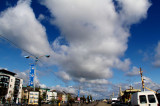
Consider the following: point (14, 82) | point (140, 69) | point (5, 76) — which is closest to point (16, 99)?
point (14, 82)

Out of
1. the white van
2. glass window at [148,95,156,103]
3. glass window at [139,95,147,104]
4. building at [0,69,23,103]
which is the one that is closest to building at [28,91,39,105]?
the white van

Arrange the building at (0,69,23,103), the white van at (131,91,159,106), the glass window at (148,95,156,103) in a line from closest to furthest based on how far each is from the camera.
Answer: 1. the white van at (131,91,159,106)
2. the glass window at (148,95,156,103)
3. the building at (0,69,23,103)

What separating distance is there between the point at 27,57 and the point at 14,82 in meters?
66.1

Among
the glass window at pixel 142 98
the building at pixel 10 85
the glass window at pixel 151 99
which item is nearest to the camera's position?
the glass window at pixel 151 99

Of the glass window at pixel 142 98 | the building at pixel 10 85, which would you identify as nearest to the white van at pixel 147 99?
the glass window at pixel 142 98

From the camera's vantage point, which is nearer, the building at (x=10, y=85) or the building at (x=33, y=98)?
the building at (x=33, y=98)

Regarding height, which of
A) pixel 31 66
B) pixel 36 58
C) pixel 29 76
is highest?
pixel 36 58

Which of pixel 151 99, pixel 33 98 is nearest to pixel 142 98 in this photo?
pixel 151 99

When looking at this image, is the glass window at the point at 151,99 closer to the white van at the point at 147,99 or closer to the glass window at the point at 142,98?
the white van at the point at 147,99

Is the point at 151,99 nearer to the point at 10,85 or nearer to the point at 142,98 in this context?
the point at 142,98

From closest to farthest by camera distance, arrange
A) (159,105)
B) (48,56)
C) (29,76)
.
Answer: (159,105) < (29,76) < (48,56)

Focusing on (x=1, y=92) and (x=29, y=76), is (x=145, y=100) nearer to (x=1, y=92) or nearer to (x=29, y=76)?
(x=29, y=76)

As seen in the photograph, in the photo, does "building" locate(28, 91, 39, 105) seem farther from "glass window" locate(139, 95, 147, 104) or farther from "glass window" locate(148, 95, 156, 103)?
"glass window" locate(148, 95, 156, 103)

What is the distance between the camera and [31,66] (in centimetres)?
2073
